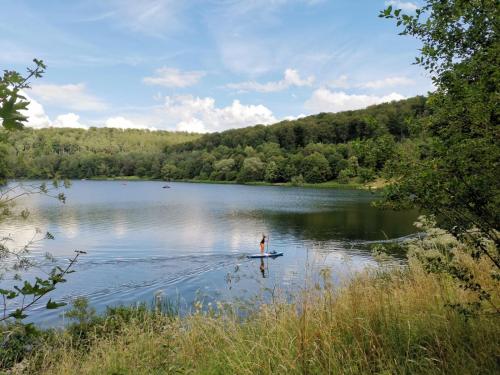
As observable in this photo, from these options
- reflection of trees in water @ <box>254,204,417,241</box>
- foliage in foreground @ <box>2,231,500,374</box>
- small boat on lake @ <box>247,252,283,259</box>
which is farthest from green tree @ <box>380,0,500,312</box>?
reflection of trees in water @ <box>254,204,417,241</box>

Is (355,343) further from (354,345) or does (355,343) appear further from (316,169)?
(316,169)

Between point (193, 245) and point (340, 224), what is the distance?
19.7 meters

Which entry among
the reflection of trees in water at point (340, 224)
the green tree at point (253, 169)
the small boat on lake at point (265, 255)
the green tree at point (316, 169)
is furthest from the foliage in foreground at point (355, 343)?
the green tree at point (253, 169)

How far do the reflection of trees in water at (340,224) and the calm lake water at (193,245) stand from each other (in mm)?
109

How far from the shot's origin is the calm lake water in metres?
20.8

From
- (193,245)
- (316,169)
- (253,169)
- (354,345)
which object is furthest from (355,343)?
(253,169)

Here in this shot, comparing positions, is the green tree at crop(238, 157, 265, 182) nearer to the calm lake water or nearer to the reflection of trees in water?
the calm lake water

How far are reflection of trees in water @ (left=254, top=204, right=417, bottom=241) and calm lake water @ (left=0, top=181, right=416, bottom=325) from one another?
0.11m

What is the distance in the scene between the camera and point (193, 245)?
33875 mm

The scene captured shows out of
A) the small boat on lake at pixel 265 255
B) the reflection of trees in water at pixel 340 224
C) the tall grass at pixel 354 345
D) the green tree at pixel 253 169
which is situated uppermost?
the green tree at pixel 253 169

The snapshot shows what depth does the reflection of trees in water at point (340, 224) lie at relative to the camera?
126ft

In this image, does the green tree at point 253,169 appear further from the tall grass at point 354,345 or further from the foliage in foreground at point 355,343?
the tall grass at point 354,345

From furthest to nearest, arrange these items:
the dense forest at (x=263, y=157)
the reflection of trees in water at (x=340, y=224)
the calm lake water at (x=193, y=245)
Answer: the dense forest at (x=263, y=157)
the reflection of trees in water at (x=340, y=224)
the calm lake water at (x=193, y=245)

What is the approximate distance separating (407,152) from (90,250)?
30551 mm
